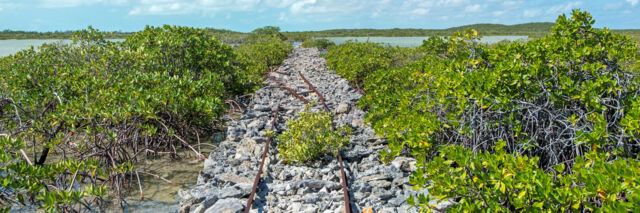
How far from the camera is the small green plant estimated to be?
18.2ft

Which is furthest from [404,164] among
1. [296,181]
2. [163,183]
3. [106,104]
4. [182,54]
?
[182,54]

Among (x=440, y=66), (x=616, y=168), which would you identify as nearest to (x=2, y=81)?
(x=440, y=66)

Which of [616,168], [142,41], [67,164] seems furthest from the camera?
[142,41]

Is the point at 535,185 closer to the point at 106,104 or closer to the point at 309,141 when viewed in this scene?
the point at 309,141

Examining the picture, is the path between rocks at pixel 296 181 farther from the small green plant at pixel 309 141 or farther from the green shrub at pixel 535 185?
the green shrub at pixel 535 185

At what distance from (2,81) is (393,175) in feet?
24.8

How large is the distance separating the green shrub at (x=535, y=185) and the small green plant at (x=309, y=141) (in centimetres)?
248

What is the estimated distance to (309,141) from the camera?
5.58 metres

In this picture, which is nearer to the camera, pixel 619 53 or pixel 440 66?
pixel 619 53

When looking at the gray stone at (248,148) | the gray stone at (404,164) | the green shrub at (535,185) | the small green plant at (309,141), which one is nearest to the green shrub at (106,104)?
the gray stone at (248,148)

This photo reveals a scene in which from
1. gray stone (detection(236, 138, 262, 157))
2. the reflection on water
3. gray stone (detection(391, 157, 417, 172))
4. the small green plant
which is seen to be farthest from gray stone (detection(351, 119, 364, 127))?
the reflection on water

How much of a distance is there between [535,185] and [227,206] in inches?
113

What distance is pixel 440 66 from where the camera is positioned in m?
5.82

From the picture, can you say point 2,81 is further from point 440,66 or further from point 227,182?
point 440,66
